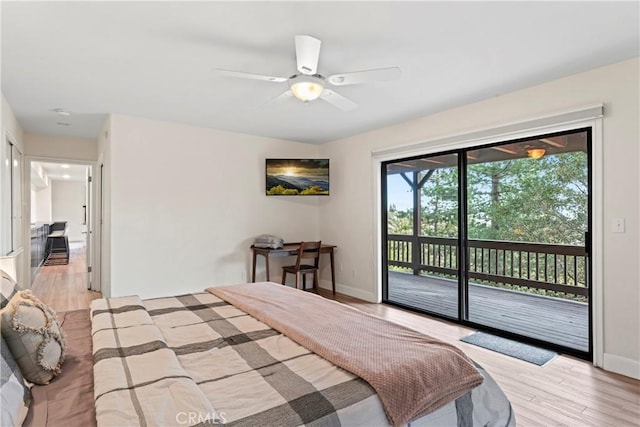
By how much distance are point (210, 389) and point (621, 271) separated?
301 centimetres

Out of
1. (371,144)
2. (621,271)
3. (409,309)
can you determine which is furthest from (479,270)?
(371,144)

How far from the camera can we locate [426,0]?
1.84 meters

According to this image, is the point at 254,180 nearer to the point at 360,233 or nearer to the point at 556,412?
the point at 360,233

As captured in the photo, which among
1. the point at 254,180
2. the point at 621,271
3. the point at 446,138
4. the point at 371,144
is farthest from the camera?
the point at 254,180

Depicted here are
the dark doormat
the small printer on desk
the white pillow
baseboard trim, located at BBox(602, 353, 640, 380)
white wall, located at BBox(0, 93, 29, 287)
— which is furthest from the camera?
the small printer on desk

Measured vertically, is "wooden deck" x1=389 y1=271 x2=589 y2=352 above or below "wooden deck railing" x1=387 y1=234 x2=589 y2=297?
below

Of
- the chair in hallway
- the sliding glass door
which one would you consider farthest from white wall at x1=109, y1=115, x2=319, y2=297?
the chair in hallway

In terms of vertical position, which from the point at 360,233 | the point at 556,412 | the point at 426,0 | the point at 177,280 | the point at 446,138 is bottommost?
the point at 556,412

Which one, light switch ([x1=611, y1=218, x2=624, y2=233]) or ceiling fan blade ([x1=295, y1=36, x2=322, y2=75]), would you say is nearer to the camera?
ceiling fan blade ([x1=295, y1=36, x2=322, y2=75])

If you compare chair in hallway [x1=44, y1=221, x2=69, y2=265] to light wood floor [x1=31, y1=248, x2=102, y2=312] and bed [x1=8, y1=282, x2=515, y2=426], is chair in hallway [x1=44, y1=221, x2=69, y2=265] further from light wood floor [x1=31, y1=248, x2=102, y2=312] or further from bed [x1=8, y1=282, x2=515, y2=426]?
bed [x1=8, y1=282, x2=515, y2=426]

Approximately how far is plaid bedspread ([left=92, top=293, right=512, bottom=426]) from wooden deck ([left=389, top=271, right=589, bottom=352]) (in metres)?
2.09

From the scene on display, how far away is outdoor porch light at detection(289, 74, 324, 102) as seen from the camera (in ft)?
7.72

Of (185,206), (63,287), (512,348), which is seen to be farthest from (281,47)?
(63,287)

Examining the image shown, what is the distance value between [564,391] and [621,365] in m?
0.64
